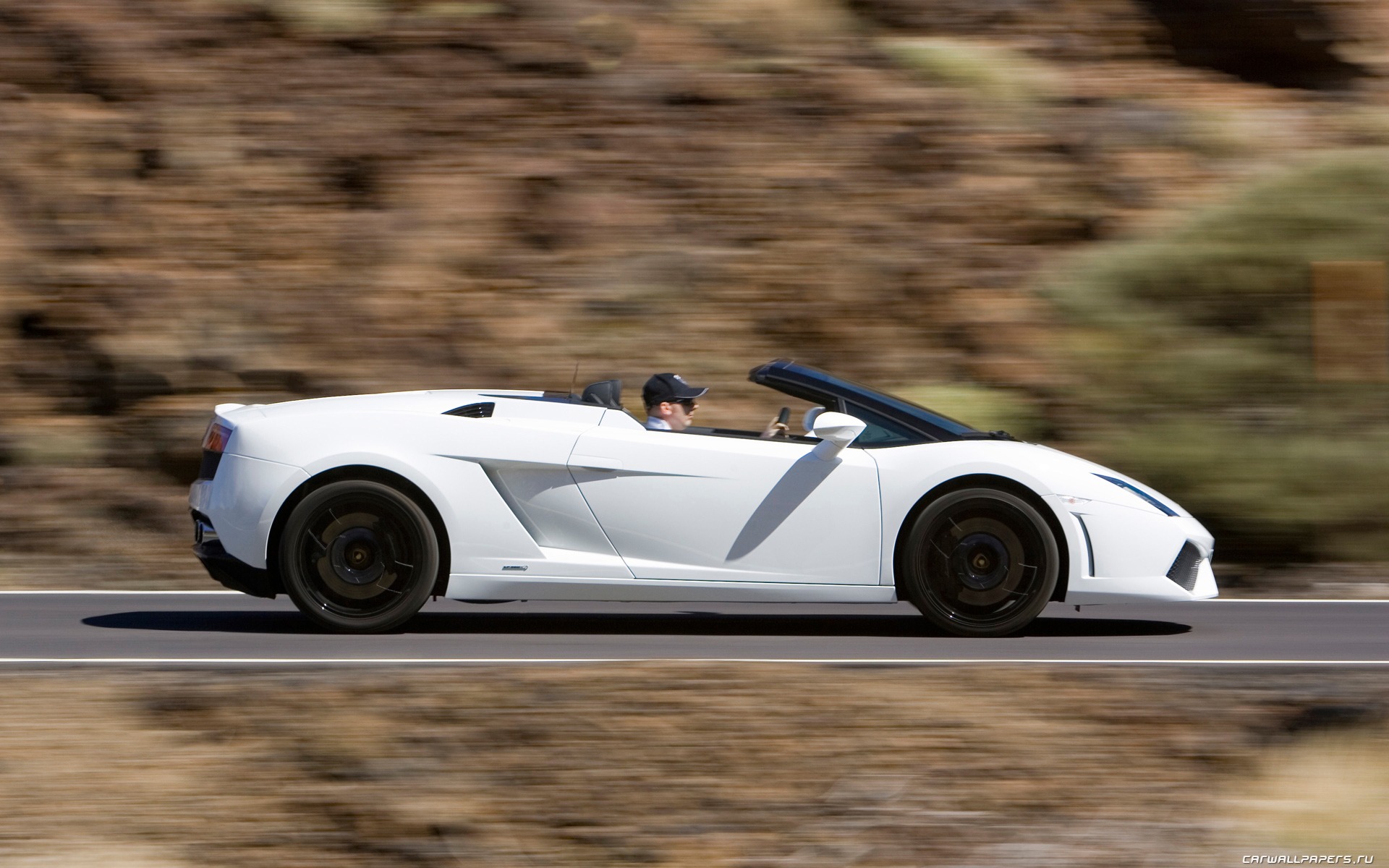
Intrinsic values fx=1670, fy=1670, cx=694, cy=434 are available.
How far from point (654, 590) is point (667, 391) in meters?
0.92

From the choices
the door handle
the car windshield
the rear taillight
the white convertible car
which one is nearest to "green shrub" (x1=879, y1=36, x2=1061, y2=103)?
the car windshield

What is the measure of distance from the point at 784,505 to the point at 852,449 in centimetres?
41

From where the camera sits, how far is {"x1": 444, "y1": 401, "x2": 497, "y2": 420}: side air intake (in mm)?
7414

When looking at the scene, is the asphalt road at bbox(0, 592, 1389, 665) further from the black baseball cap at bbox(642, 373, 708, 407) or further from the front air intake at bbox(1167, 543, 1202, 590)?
the black baseball cap at bbox(642, 373, 708, 407)

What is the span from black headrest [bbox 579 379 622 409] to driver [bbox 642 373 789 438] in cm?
16

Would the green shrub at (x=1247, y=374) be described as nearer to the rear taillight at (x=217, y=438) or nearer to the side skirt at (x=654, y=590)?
the side skirt at (x=654, y=590)

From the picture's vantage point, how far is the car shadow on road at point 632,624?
7.76m

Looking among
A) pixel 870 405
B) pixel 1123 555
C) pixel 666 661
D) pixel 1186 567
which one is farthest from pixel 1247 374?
pixel 666 661

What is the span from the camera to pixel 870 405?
7.55m

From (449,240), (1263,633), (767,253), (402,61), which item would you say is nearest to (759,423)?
(767,253)

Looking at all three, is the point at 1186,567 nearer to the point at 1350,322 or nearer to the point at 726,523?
the point at 726,523

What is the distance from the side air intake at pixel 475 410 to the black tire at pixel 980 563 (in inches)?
76.0

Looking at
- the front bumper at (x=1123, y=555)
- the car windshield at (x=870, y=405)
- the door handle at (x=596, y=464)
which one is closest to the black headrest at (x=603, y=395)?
the door handle at (x=596, y=464)

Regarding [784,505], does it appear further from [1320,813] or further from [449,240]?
[449,240]
